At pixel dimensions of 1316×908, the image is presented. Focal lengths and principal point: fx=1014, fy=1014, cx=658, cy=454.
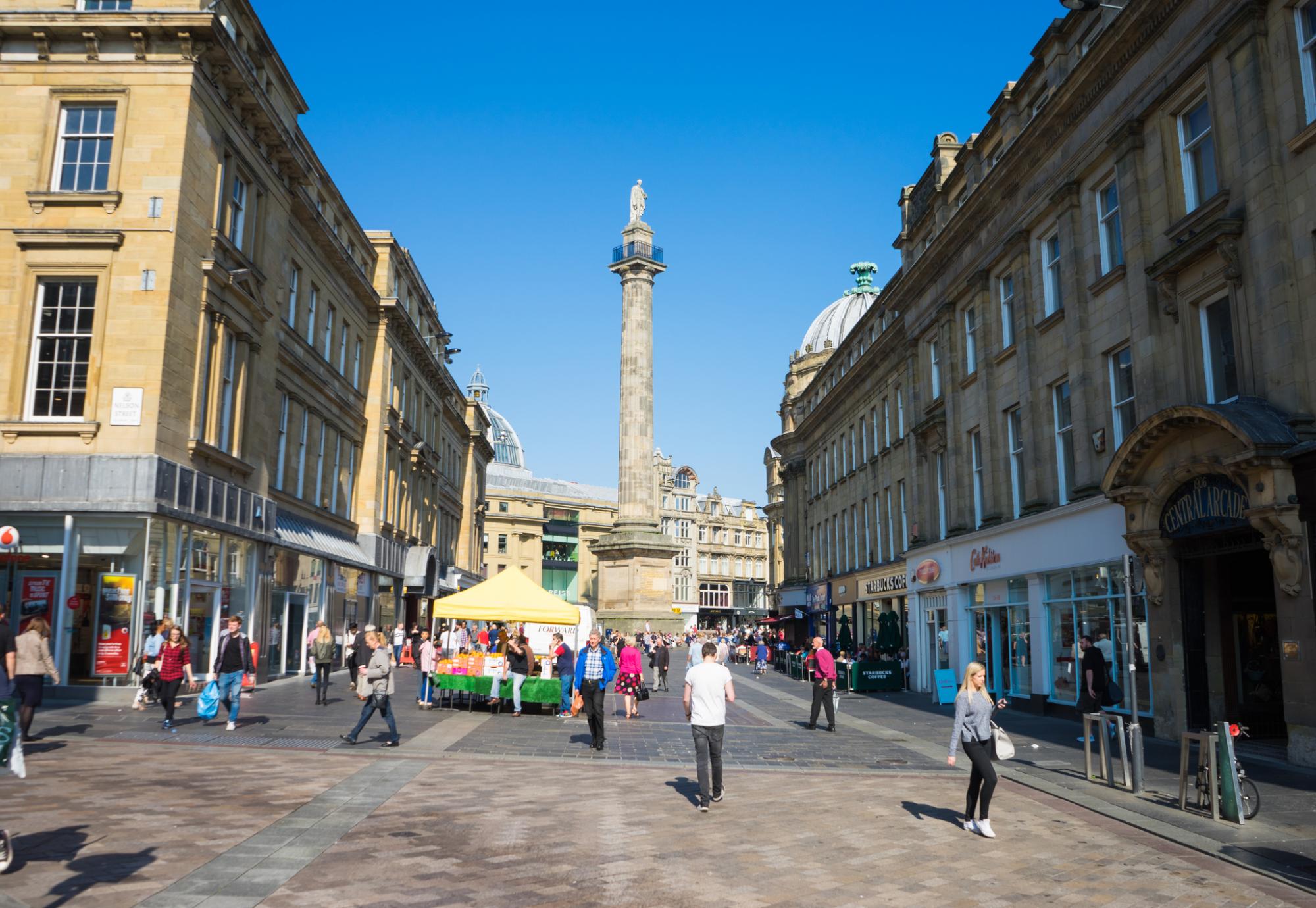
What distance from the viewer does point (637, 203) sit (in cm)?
6950

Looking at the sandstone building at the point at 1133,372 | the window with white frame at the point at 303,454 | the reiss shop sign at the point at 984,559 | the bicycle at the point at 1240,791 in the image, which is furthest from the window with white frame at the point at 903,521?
the bicycle at the point at 1240,791

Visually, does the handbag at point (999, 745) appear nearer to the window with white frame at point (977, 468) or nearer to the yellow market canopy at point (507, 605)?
the yellow market canopy at point (507, 605)

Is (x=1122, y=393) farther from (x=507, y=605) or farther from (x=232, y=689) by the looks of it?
(x=232, y=689)

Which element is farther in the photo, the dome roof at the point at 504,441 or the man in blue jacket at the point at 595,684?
the dome roof at the point at 504,441

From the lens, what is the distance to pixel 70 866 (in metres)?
7.59

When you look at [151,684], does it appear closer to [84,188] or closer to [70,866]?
[84,188]

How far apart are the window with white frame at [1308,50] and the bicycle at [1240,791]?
9.24 metres

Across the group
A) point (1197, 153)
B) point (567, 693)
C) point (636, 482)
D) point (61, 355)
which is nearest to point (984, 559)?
point (567, 693)

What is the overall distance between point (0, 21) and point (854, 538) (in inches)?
1403

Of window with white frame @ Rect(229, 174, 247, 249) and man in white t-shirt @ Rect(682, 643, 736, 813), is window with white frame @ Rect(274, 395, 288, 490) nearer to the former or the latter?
window with white frame @ Rect(229, 174, 247, 249)

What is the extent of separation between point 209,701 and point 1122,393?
1789 centimetres

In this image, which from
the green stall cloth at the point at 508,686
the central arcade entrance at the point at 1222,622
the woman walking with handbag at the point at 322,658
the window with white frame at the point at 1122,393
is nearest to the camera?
the central arcade entrance at the point at 1222,622

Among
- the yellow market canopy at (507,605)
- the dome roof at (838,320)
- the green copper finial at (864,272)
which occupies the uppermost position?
the green copper finial at (864,272)

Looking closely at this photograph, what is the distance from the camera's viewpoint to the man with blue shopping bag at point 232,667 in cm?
1694
